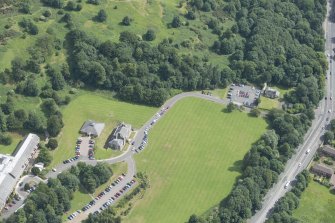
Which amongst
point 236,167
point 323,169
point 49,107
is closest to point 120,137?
point 49,107

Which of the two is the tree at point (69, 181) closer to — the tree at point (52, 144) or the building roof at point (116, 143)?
the tree at point (52, 144)

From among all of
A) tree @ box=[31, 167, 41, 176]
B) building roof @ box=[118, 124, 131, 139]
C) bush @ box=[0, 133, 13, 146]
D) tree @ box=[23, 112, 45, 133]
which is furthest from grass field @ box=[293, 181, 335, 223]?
bush @ box=[0, 133, 13, 146]

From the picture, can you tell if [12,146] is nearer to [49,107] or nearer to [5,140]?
[5,140]

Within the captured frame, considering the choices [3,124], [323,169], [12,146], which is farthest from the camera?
[323,169]

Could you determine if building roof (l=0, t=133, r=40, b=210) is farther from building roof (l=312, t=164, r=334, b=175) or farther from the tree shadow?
building roof (l=312, t=164, r=334, b=175)

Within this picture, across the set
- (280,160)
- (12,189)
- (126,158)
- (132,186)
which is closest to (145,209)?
(132,186)

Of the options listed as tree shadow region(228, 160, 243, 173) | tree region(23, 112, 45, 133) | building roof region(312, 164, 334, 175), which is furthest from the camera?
building roof region(312, 164, 334, 175)
